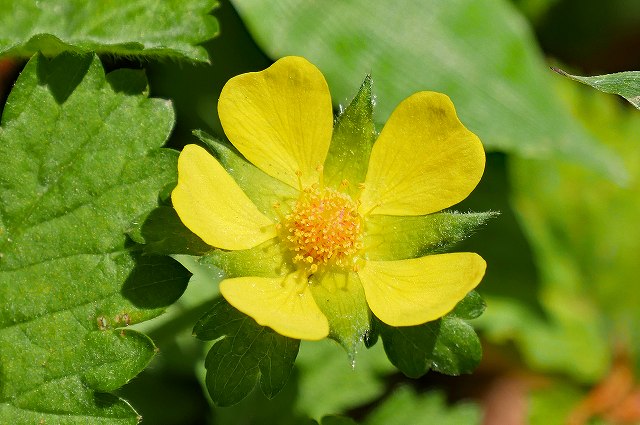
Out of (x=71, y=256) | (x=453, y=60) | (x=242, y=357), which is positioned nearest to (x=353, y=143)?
(x=242, y=357)

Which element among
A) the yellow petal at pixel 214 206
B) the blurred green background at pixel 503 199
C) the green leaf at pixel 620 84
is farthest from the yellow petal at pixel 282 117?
the green leaf at pixel 620 84

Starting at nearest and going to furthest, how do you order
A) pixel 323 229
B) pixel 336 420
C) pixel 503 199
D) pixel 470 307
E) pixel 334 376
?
1. pixel 470 307
2. pixel 323 229
3. pixel 336 420
4. pixel 334 376
5. pixel 503 199

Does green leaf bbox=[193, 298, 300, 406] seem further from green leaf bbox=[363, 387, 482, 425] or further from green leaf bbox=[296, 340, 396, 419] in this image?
green leaf bbox=[363, 387, 482, 425]

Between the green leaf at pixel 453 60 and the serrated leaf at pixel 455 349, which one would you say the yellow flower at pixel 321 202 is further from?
the green leaf at pixel 453 60

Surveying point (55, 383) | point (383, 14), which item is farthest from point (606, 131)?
point (55, 383)

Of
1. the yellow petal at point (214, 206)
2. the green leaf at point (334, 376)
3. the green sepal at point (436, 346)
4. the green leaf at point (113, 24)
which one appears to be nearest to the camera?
the yellow petal at point (214, 206)

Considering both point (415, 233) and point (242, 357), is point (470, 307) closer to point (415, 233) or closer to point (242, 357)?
point (415, 233)

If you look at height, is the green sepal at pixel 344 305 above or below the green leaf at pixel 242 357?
above
